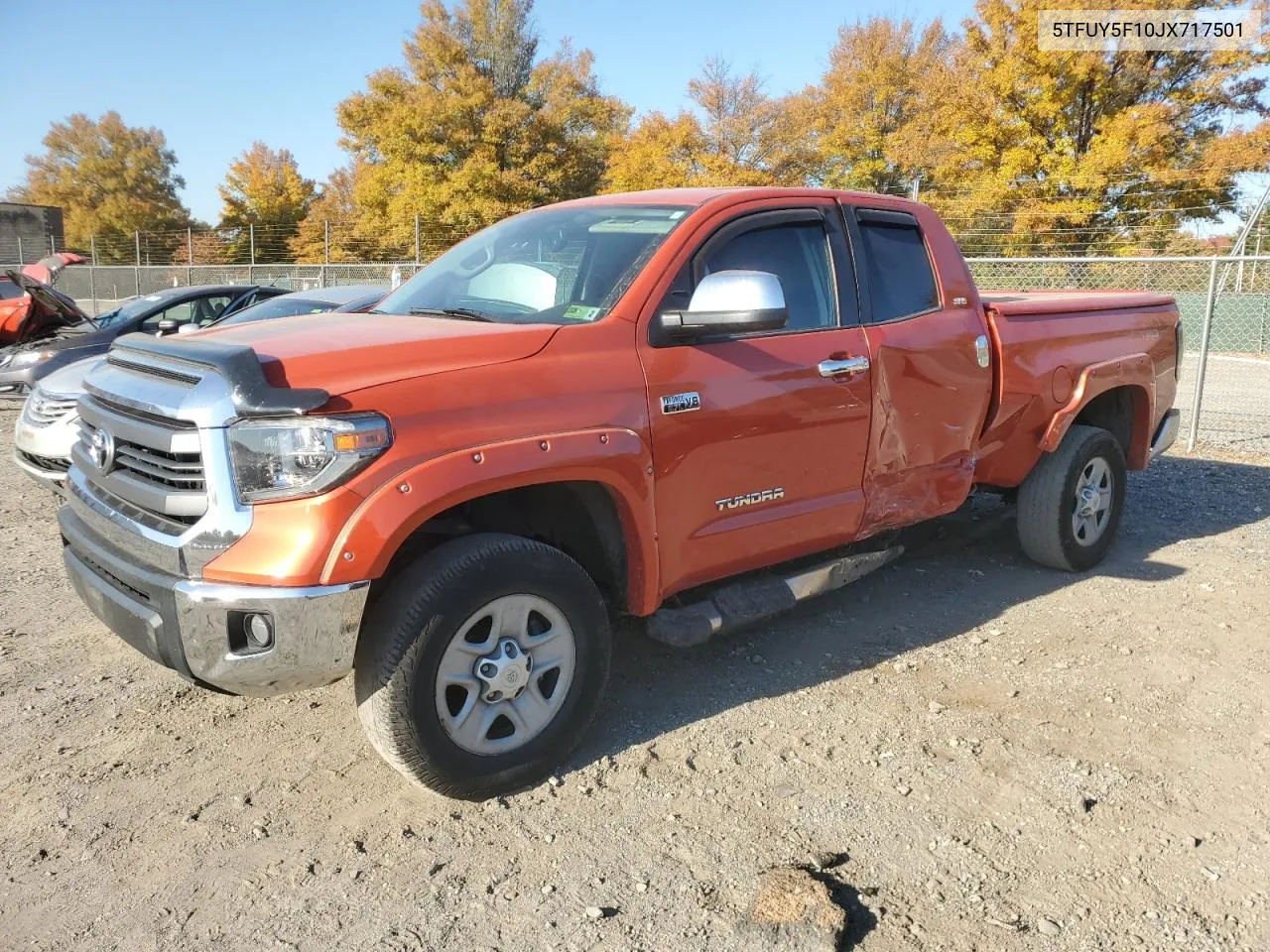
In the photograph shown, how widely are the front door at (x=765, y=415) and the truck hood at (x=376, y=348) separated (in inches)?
19.2

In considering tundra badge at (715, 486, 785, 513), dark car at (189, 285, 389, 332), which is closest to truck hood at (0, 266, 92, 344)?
dark car at (189, 285, 389, 332)

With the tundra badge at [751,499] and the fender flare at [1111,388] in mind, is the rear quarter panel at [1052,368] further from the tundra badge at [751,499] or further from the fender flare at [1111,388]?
the tundra badge at [751,499]

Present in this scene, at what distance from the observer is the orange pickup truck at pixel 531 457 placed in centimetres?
270

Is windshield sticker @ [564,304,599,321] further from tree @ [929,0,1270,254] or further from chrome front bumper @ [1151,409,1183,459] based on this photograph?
tree @ [929,0,1270,254]

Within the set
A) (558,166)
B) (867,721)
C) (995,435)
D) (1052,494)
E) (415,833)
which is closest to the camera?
(415,833)

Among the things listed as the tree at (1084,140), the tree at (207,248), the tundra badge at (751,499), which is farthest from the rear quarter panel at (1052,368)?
the tree at (207,248)

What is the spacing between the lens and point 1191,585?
5281mm

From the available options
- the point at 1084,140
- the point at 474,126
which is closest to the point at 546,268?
the point at 1084,140

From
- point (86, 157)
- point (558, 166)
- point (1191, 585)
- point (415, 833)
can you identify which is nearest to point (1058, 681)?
point (1191, 585)

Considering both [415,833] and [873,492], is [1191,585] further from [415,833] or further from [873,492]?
[415,833]

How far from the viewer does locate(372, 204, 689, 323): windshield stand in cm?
349

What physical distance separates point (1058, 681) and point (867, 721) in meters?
0.96

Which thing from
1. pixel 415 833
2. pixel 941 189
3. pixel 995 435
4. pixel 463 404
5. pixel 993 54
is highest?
pixel 993 54

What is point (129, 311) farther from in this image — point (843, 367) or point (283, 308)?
point (843, 367)
